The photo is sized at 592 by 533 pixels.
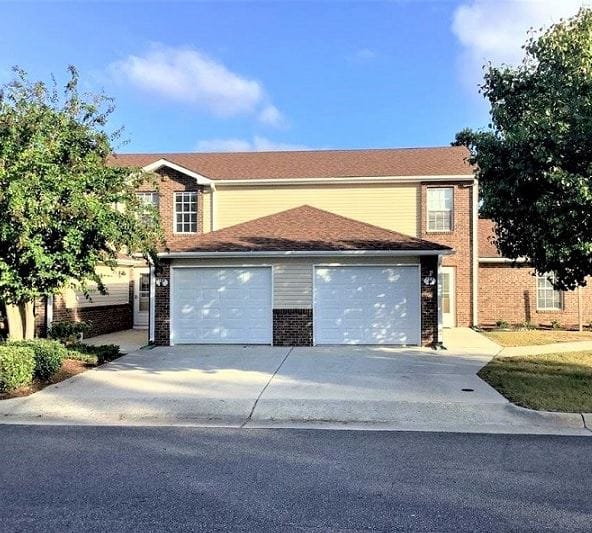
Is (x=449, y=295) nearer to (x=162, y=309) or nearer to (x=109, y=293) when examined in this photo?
(x=162, y=309)

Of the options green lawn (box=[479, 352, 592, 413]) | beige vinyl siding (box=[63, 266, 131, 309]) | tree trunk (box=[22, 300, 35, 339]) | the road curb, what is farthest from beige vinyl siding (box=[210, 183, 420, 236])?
the road curb

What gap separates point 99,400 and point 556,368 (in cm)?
883

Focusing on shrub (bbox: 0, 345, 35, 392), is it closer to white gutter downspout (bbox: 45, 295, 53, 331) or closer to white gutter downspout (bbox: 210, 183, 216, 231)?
white gutter downspout (bbox: 45, 295, 53, 331)

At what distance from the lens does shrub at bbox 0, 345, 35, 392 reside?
30.7ft

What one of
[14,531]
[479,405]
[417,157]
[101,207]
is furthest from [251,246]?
[14,531]

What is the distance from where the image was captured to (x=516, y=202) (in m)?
9.59

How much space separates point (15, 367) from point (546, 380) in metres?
9.29

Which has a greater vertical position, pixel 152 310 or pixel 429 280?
pixel 429 280

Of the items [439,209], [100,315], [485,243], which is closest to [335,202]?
[439,209]

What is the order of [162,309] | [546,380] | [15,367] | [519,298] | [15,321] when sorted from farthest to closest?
[519,298], [162,309], [15,321], [546,380], [15,367]

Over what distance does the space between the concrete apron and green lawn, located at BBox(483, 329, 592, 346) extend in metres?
4.24

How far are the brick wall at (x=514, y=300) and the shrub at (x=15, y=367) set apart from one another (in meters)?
16.3

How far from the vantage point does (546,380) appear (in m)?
10.1

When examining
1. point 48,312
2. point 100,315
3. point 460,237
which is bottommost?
point 100,315
